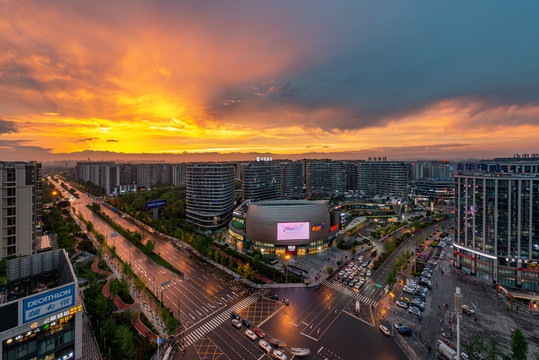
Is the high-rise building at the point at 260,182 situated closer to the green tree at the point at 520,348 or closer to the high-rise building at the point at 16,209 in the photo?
the high-rise building at the point at 16,209

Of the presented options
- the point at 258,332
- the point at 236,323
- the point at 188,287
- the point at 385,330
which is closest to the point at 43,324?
the point at 236,323

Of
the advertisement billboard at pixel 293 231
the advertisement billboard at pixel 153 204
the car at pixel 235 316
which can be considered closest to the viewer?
the car at pixel 235 316

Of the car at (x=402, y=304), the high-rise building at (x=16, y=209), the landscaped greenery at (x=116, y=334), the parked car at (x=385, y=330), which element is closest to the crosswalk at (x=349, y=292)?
the car at (x=402, y=304)

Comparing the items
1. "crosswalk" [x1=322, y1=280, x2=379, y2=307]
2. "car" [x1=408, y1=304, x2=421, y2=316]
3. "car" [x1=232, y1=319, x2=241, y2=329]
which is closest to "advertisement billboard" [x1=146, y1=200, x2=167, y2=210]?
"car" [x1=232, y1=319, x2=241, y2=329]

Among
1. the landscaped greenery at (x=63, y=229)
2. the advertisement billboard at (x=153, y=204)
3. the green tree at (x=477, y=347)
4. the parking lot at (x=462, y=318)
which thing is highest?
the advertisement billboard at (x=153, y=204)

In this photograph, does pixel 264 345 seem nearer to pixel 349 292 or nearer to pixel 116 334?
pixel 116 334

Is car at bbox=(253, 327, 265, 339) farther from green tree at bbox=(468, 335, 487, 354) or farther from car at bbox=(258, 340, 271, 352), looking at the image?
green tree at bbox=(468, 335, 487, 354)
